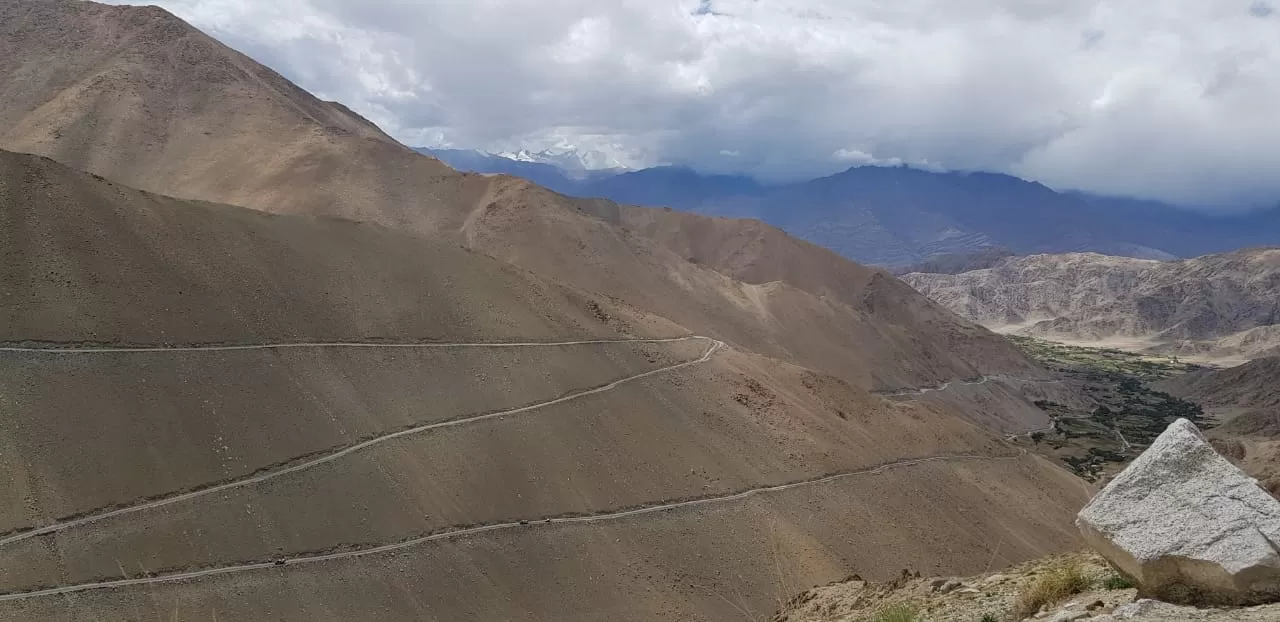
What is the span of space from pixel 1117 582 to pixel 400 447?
22920 mm

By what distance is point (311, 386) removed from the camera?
2870 centimetres

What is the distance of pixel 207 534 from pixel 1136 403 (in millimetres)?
102133

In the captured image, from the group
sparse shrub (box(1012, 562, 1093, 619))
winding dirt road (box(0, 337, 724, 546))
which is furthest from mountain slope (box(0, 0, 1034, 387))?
sparse shrub (box(1012, 562, 1093, 619))

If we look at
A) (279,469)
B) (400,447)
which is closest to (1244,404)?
(400,447)

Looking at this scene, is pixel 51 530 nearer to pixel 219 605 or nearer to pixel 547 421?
pixel 219 605

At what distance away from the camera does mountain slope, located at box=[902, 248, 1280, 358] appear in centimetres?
14386

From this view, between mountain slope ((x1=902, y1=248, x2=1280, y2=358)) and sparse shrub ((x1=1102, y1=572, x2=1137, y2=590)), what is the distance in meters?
145

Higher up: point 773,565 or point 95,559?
point 95,559

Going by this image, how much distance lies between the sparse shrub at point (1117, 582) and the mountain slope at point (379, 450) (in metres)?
14.7

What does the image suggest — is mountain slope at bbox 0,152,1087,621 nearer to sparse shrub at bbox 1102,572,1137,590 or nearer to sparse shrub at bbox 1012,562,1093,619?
sparse shrub at bbox 1012,562,1093,619

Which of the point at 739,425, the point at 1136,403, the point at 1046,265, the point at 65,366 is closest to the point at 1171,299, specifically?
the point at 1046,265

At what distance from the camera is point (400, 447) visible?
27.8 m

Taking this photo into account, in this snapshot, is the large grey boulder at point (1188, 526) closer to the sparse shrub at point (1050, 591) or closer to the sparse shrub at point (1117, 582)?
the sparse shrub at point (1117, 582)

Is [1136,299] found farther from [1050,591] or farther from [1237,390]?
[1050,591]
